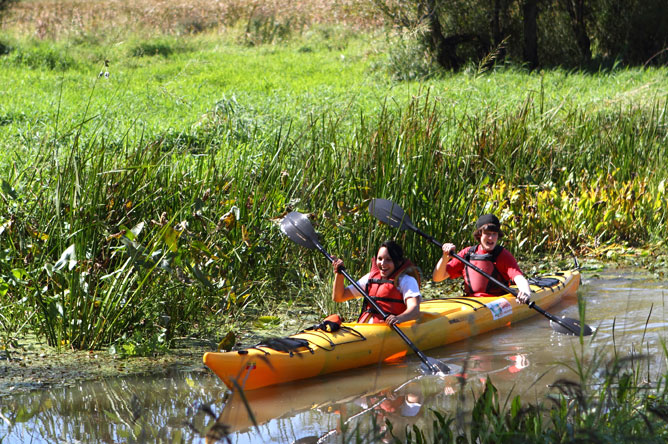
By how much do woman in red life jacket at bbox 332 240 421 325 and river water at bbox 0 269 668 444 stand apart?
39 cm

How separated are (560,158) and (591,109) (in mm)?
1342

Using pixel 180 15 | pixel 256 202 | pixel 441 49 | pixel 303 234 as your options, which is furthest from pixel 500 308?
pixel 180 15

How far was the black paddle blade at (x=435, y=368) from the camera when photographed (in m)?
4.93

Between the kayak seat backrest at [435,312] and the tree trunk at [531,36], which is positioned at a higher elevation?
the tree trunk at [531,36]

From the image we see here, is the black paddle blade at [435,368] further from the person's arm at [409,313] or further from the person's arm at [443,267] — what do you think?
the person's arm at [443,267]

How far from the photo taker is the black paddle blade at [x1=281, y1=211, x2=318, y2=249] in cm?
558

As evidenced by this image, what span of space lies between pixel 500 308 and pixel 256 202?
196 cm

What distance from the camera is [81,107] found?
11.8m

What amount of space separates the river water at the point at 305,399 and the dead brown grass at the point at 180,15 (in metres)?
17.8

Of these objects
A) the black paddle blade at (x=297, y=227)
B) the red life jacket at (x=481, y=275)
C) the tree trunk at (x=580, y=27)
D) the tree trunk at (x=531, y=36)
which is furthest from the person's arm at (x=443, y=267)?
the tree trunk at (x=580, y=27)

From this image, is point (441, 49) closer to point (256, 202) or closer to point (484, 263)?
point (484, 263)

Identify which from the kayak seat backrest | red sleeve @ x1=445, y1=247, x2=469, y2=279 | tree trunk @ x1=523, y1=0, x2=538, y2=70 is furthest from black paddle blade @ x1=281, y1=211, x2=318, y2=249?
tree trunk @ x1=523, y1=0, x2=538, y2=70

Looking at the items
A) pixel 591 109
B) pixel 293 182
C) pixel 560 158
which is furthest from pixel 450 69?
pixel 293 182

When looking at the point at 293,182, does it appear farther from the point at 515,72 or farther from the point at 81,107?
the point at 515,72
